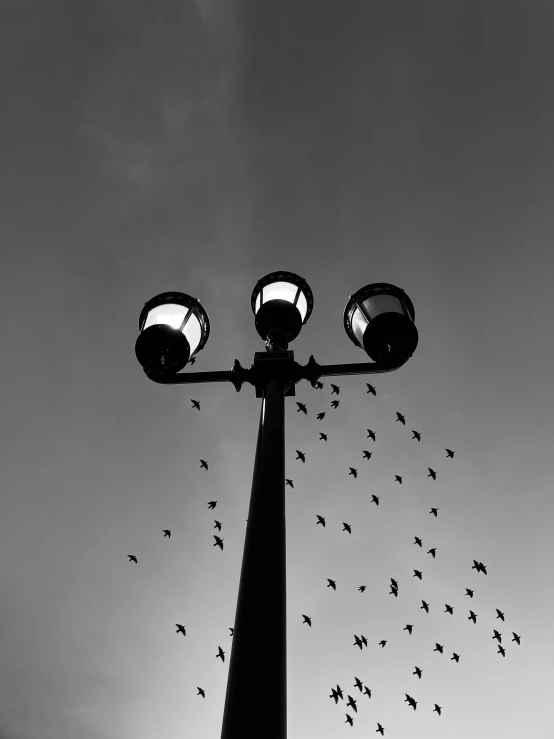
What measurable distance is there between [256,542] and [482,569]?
14.1m

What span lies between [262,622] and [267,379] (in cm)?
195

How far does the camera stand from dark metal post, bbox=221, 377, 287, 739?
6.97 feet

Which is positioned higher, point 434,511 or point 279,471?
point 434,511

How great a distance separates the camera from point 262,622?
2.43 metres

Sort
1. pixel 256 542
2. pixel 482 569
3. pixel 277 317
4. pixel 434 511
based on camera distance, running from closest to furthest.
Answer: pixel 256 542
pixel 277 317
pixel 482 569
pixel 434 511

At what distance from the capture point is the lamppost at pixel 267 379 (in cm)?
222

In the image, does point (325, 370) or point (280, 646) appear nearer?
point (280, 646)

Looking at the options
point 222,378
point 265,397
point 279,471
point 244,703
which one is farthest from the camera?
point 222,378

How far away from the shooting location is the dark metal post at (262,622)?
212 centimetres

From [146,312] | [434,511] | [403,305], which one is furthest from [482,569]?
[146,312]

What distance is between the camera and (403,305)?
4.57 m

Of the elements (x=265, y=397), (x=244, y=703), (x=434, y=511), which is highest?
(x=434, y=511)

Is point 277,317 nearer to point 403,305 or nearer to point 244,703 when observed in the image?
point 403,305

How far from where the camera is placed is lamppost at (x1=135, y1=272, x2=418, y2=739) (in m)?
2.22
